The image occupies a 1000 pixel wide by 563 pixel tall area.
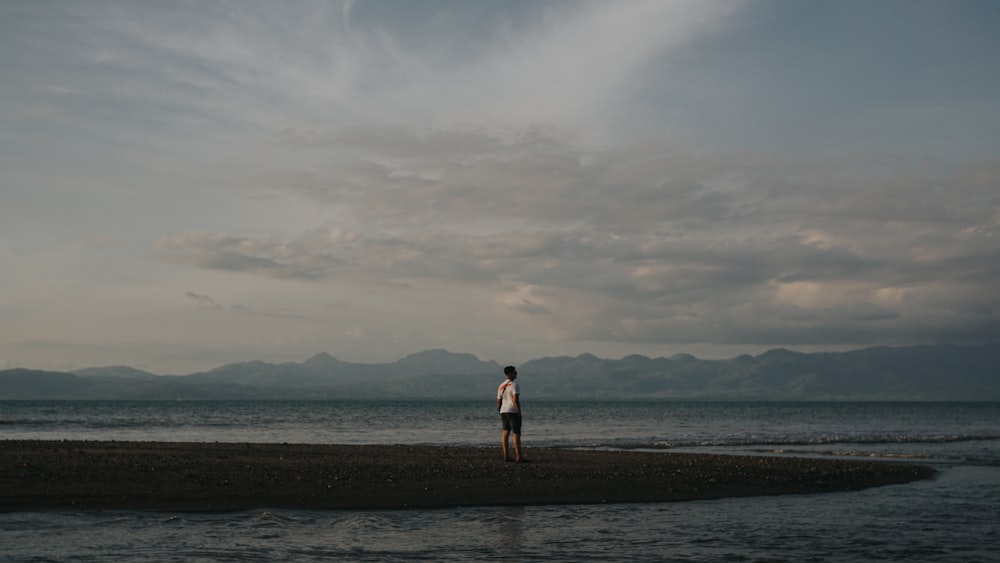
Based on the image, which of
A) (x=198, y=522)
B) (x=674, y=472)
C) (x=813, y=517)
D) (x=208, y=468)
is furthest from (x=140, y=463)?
(x=813, y=517)

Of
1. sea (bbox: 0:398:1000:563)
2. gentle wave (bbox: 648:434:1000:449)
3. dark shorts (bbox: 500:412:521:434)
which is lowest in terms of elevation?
gentle wave (bbox: 648:434:1000:449)

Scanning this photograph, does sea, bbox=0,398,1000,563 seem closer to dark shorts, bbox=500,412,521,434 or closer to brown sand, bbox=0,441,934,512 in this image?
brown sand, bbox=0,441,934,512

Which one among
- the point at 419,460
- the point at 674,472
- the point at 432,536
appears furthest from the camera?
the point at 419,460

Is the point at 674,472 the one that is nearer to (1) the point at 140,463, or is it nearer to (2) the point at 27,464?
(1) the point at 140,463

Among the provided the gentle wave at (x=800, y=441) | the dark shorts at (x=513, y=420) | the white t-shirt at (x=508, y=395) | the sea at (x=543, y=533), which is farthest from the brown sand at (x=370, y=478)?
the gentle wave at (x=800, y=441)

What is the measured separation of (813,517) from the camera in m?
18.0

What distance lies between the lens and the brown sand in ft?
58.7

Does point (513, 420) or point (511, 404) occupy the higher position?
point (511, 404)

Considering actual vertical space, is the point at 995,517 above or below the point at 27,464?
below

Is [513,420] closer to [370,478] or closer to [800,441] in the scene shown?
[370,478]

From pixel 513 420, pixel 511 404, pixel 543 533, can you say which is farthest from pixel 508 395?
pixel 543 533

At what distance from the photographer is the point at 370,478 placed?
2080cm

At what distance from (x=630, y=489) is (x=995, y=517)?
25.6 feet

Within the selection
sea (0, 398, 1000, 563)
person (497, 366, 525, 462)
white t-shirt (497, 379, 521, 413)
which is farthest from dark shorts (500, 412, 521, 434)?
sea (0, 398, 1000, 563)
